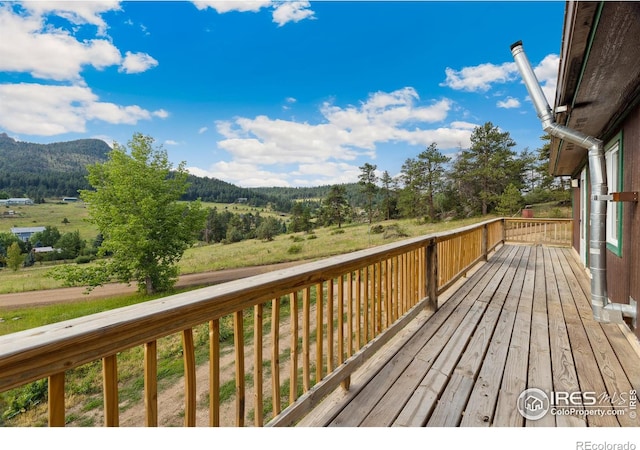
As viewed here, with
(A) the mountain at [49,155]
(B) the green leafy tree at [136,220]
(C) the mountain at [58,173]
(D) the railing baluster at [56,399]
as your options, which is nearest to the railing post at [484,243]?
(D) the railing baluster at [56,399]

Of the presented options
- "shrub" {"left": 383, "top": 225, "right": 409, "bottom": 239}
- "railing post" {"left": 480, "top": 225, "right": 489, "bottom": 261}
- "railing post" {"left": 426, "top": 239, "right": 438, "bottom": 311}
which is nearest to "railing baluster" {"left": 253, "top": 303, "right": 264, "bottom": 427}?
"railing post" {"left": 426, "top": 239, "right": 438, "bottom": 311}

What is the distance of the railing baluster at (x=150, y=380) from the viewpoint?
37.9 inches

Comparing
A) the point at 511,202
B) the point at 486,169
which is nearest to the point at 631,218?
the point at 511,202

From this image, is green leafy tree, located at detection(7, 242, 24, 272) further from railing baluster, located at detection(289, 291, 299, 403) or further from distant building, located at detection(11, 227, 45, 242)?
railing baluster, located at detection(289, 291, 299, 403)

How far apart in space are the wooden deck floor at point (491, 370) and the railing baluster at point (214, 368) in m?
0.68

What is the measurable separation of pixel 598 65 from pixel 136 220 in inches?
582

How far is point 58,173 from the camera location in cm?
3784

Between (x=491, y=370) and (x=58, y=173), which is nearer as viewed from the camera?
(x=491, y=370)

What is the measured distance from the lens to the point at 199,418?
3.22 metres

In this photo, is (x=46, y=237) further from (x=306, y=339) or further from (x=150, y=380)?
(x=150, y=380)

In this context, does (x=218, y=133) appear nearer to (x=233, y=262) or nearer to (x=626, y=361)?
(x=233, y=262)

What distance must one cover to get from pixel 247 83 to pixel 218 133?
76.6 feet

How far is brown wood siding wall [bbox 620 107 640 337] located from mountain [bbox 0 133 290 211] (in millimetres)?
16677
